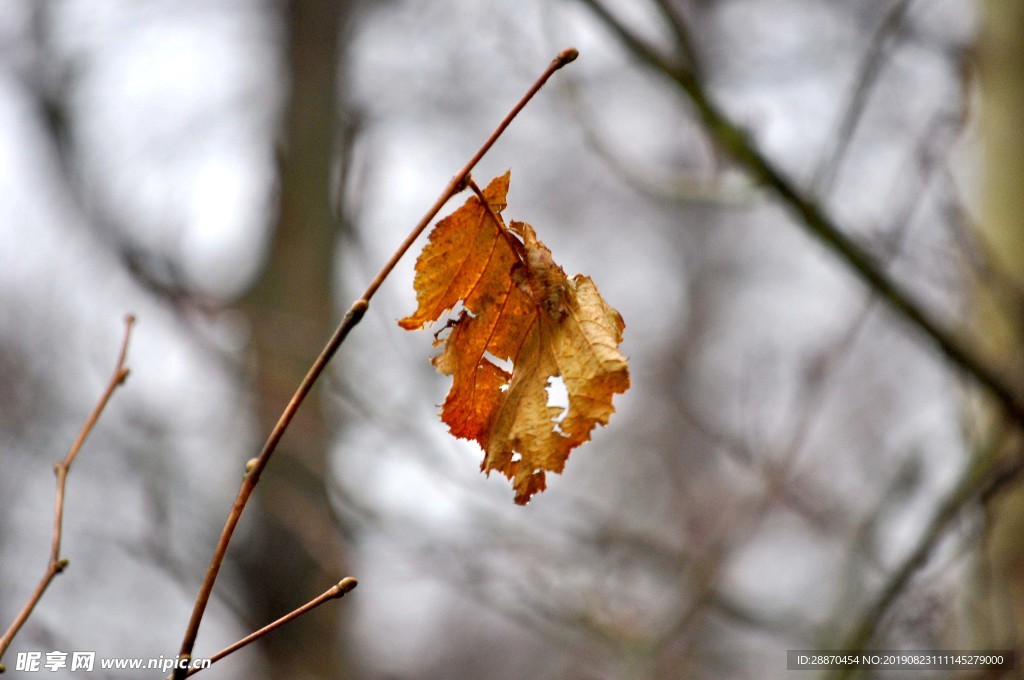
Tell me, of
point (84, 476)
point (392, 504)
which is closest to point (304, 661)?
point (84, 476)

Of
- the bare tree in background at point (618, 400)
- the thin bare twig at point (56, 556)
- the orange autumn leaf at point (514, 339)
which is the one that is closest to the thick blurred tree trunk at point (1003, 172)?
the bare tree in background at point (618, 400)

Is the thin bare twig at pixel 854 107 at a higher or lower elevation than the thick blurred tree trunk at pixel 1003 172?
lower

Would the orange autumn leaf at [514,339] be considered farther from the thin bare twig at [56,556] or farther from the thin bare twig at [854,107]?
the thin bare twig at [854,107]

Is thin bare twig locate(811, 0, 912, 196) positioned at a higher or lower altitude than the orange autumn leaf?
higher

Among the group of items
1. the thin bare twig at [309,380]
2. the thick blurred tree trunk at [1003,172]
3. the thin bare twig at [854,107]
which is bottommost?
the thin bare twig at [309,380]

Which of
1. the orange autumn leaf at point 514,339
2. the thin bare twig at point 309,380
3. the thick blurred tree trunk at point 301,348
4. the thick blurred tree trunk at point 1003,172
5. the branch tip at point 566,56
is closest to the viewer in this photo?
the thin bare twig at point 309,380

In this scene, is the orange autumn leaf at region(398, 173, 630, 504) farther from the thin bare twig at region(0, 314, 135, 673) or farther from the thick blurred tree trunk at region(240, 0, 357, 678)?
the thick blurred tree trunk at region(240, 0, 357, 678)

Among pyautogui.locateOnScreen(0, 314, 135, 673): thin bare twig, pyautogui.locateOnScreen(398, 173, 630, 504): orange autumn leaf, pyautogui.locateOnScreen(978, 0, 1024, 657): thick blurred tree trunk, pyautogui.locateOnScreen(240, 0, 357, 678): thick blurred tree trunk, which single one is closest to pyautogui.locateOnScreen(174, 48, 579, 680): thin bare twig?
pyautogui.locateOnScreen(398, 173, 630, 504): orange autumn leaf

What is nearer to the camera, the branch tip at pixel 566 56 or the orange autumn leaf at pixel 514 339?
the branch tip at pixel 566 56
